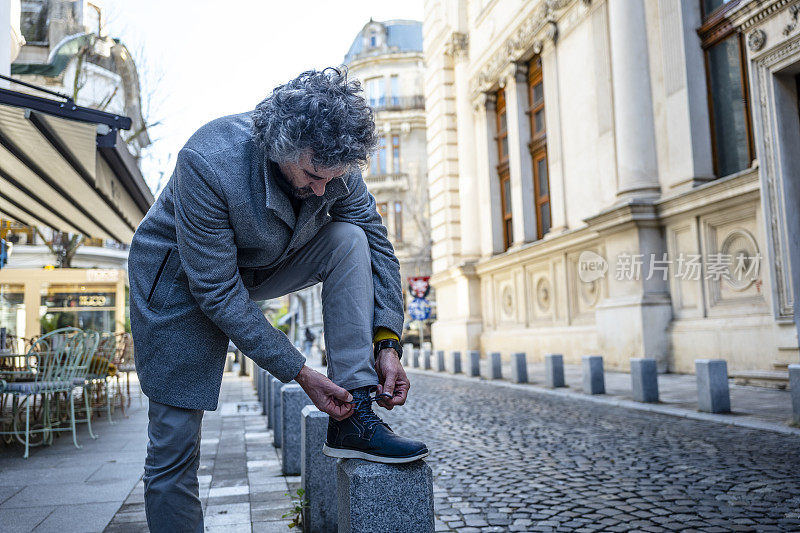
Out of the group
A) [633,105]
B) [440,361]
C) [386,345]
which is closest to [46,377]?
[386,345]

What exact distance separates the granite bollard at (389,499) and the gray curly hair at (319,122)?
3.07 ft

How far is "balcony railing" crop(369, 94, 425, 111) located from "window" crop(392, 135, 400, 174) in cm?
192

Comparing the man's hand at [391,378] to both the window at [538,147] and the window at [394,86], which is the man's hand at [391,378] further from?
the window at [394,86]

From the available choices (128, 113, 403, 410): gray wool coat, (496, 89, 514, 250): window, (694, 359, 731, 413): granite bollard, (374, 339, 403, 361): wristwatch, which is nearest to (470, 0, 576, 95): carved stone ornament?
(496, 89, 514, 250): window

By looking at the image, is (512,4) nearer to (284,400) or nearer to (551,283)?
(551,283)

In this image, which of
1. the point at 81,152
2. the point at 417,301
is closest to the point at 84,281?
the point at 417,301

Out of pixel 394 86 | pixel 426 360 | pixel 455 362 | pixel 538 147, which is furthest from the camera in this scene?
pixel 394 86

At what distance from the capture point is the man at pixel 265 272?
1.96 meters

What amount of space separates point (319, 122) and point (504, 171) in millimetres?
18973

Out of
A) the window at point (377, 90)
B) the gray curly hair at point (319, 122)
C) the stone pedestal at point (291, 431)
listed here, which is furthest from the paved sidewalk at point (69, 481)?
the window at point (377, 90)

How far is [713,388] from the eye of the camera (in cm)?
716

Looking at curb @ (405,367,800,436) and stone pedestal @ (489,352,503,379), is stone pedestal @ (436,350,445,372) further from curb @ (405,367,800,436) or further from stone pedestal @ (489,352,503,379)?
curb @ (405,367,800,436)

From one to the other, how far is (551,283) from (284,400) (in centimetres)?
1255

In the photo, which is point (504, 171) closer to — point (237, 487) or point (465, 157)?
point (465, 157)
